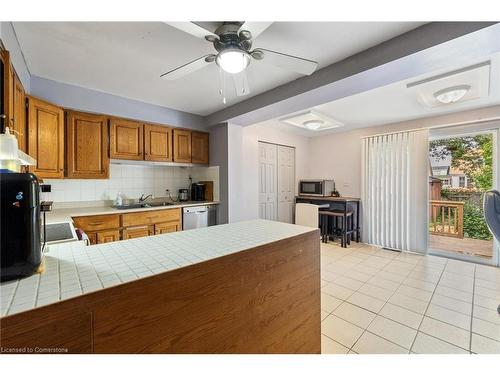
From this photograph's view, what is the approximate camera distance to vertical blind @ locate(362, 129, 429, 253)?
3.84 metres

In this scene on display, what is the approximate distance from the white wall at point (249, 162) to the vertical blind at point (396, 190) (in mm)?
1402

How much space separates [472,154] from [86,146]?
20.5 ft

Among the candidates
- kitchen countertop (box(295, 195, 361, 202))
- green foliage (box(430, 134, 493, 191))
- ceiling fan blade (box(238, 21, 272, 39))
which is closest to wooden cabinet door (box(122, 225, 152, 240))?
ceiling fan blade (box(238, 21, 272, 39))

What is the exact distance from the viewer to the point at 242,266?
1.01 m

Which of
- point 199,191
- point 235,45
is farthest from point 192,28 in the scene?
point 199,191

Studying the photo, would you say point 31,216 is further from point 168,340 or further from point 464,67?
point 464,67

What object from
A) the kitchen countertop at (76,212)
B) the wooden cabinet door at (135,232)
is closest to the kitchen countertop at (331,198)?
the kitchen countertop at (76,212)

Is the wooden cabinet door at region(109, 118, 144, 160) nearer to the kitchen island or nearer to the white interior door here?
the kitchen island

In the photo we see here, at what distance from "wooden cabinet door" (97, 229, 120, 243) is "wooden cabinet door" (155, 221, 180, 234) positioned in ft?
1.57

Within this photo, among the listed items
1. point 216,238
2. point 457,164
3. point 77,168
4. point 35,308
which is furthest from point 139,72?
point 457,164

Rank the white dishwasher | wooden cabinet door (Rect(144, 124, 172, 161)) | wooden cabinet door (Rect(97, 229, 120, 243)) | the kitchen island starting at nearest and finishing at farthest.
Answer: the kitchen island
wooden cabinet door (Rect(97, 229, 120, 243))
wooden cabinet door (Rect(144, 124, 172, 161))
the white dishwasher

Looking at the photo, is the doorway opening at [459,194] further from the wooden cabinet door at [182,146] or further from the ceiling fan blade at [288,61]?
the wooden cabinet door at [182,146]

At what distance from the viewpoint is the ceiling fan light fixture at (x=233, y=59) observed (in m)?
1.51

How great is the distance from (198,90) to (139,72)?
69 centimetres
